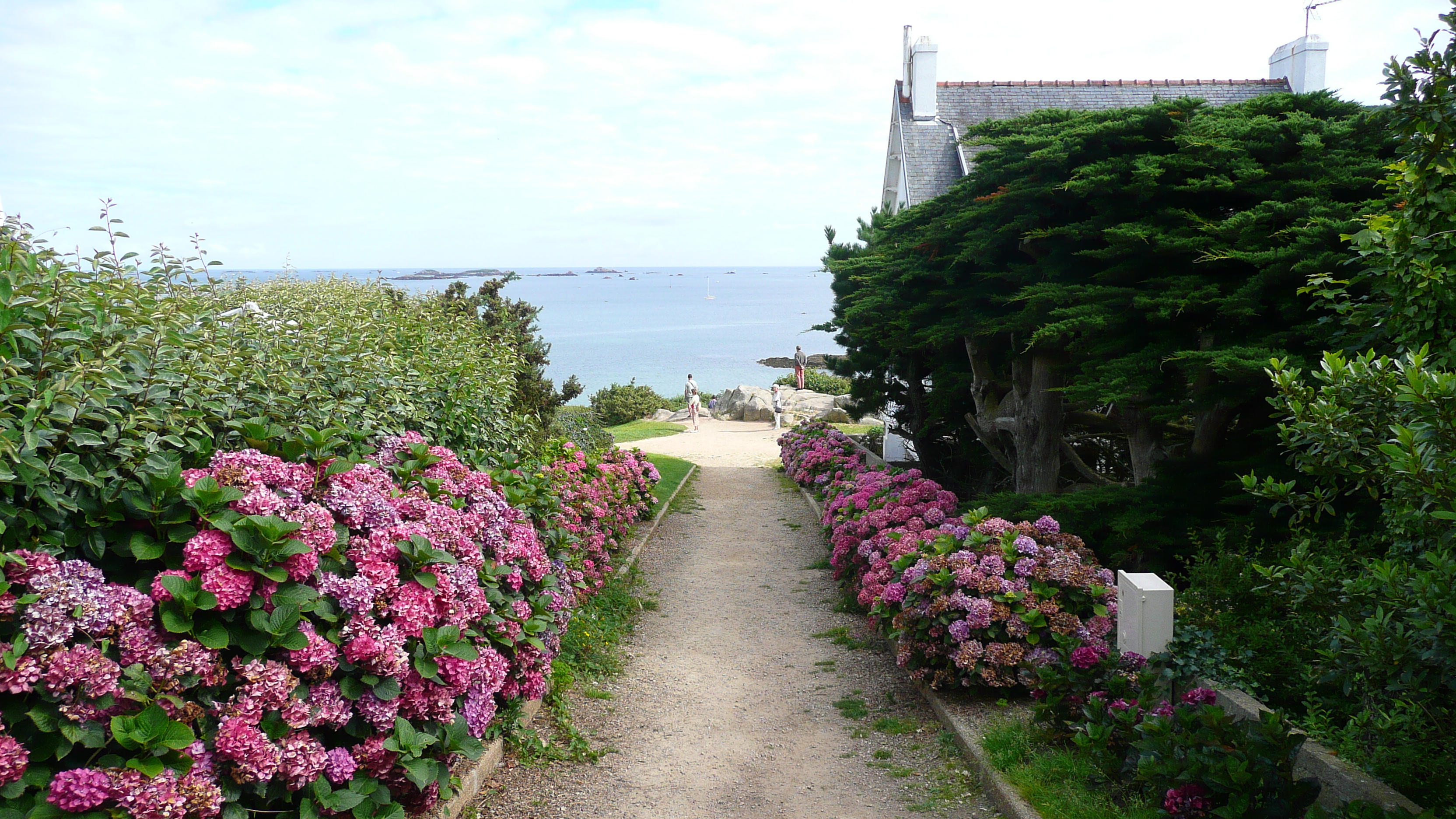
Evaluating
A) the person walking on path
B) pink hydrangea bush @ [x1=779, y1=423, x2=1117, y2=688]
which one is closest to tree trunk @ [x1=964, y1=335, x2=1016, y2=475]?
pink hydrangea bush @ [x1=779, y1=423, x2=1117, y2=688]

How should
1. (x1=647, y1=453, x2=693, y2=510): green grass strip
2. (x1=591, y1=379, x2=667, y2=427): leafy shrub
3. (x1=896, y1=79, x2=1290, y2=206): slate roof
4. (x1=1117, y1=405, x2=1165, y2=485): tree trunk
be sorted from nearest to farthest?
(x1=1117, y1=405, x2=1165, y2=485): tree trunk, (x1=647, y1=453, x2=693, y2=510): green grass strip, (x1=896, y1=79, x2=1290, y2=206): slate roof, (x1=591, y1=379, x2=667, y2=427): leafy shrub

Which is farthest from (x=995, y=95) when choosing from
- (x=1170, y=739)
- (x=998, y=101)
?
(x=1170, y=739)

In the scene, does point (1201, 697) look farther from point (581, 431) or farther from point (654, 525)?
point (581, 431)

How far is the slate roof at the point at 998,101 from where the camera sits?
56.1 ft

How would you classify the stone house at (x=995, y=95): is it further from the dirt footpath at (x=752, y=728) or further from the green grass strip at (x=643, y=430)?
the dirt footpath at (x=752, y=728)

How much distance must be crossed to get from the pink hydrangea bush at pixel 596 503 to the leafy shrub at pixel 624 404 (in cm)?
1833

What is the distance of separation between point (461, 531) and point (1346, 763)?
374 centimetres

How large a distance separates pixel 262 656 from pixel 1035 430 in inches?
287

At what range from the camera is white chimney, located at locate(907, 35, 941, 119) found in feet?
57.8

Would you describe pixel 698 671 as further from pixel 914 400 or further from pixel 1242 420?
pixel 914 400

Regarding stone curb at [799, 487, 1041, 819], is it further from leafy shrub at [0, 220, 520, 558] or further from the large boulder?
the large boulder

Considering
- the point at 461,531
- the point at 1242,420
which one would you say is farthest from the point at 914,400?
the point at 461,531

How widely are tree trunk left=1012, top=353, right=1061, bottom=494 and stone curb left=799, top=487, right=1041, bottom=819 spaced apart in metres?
3.44

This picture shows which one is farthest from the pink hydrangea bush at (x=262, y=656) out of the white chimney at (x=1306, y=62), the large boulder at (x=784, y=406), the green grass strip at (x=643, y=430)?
the large boulder at (x=784, y=406)
